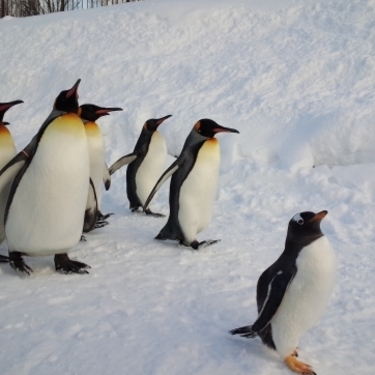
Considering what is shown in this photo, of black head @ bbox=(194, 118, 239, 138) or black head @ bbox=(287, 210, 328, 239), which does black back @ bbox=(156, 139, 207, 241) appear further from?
black head @ bbox=(287, 210, 328, 239)

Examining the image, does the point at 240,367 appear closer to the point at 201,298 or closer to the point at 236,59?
the point at 201,298

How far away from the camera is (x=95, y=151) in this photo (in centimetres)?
402

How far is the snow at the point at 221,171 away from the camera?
2.08m

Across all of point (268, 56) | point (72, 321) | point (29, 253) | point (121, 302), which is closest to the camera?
point (72, 321)

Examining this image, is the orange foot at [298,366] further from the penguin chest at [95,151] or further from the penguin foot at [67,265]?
the penguin chest at [95,151]

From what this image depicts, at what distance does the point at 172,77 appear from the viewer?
7.93 meters

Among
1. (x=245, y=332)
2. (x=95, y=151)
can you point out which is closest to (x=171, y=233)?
(x=95, y=151)

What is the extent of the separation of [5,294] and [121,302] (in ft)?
2.00

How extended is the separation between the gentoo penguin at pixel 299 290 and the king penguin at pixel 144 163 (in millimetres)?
3161

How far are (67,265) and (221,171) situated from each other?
2.88 meters

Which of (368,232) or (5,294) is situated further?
(368,232)

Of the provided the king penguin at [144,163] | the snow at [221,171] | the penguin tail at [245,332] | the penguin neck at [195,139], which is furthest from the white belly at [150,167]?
the penguin tail at [245,332]

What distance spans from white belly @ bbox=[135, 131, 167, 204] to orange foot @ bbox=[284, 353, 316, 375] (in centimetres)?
324

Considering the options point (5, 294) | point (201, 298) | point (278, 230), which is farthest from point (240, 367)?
point (278, 230)
